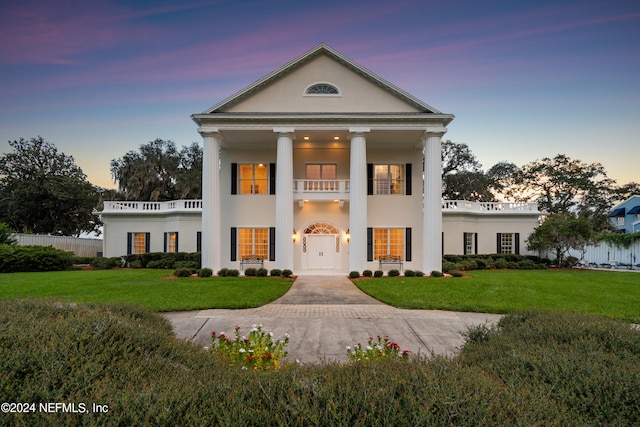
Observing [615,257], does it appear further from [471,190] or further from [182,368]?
[182,368]

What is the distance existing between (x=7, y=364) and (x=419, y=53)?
19.5 metres

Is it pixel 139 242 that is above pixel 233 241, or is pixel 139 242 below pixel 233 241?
below

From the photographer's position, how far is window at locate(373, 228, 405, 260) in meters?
17.8

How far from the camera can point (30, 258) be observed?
58.5 ft

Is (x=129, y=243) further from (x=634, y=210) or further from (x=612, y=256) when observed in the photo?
(x=634, y=210)

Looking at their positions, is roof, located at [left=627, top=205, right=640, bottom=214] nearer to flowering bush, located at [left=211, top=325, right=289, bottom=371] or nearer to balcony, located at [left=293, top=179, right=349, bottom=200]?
balcony, located at [left=293, top=179, right=349, bottom=200]

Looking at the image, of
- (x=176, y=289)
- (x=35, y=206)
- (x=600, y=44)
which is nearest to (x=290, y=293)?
(x=176, y=289)

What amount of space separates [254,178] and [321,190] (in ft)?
14.0

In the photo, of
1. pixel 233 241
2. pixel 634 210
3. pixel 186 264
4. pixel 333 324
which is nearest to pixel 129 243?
pixel 186 264

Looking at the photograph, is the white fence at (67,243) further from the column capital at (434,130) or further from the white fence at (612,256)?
the white fence at (612,256)

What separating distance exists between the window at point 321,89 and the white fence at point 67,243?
2201 centimetres

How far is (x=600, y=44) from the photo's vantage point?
618 inches

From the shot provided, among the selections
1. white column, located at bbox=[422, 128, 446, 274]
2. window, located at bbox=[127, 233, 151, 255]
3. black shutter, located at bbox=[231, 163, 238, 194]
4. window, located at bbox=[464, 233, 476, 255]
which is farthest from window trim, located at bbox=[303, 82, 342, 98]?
window, located at bbox=[127, 233, 151, 255]

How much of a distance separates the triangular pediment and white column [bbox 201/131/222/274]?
208 cm
